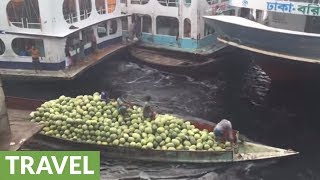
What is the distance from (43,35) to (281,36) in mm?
10843

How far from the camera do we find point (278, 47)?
17359 millimetres

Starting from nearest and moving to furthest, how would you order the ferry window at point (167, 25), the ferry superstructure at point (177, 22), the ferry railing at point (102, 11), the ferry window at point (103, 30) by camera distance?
the ferry superstructure at point (177, 22), the ferry railing at point (102, 11), the ferry window at point (167, 25), the ferry window at point (103, 30)

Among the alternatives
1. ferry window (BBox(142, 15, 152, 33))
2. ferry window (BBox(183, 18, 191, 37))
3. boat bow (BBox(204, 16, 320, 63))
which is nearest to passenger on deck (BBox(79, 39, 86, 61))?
ferry window (BBox(142, 15, 152, 33))

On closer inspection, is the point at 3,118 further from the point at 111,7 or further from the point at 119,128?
the point at 111,7

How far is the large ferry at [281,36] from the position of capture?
16.7 metres

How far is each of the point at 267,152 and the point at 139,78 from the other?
10.4 metres

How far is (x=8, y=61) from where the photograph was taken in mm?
20219

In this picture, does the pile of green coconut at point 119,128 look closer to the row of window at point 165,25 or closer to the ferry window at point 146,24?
the row of window at point 165,25

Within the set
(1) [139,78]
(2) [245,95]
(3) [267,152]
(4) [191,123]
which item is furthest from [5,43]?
(3) [267,152]

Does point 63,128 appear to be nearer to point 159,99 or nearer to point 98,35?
point 159,99

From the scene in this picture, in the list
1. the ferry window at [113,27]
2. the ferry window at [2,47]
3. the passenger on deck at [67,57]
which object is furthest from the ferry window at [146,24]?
the ferry window at [2,47]

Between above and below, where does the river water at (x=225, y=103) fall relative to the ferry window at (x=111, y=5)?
below

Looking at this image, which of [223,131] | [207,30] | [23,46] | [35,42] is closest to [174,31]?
[207,30]

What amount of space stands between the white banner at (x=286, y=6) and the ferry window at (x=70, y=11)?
840 centimetres
